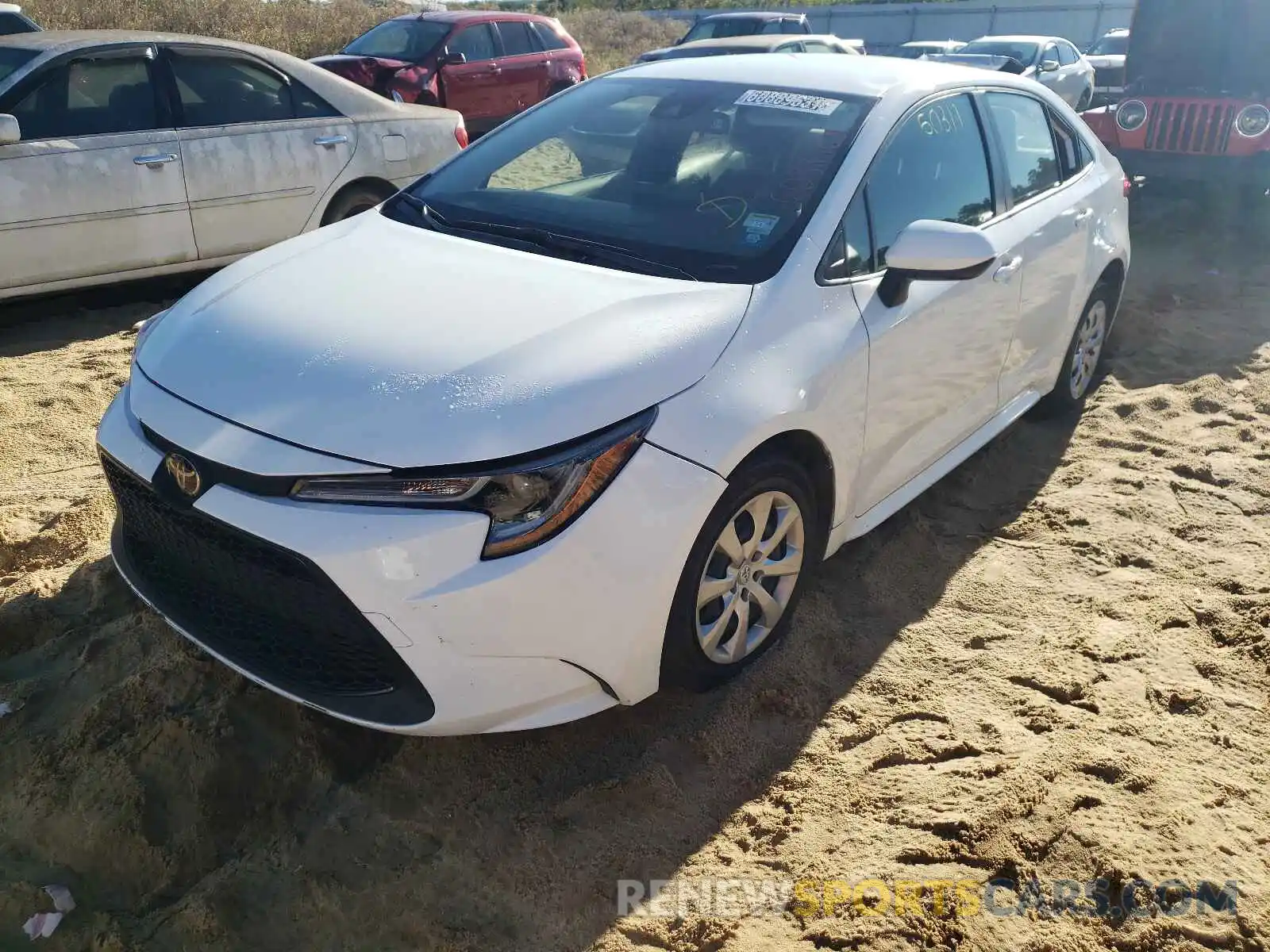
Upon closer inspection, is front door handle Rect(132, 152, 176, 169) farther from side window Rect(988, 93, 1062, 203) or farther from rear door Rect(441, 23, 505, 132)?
rear door Rect(441, 23, 505, 132)

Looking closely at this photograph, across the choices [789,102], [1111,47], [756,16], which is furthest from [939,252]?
[1111,47]

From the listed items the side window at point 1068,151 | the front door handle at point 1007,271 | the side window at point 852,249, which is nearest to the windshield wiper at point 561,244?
the side window at point 852,249

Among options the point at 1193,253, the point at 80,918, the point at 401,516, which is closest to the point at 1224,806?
the point at 401,516

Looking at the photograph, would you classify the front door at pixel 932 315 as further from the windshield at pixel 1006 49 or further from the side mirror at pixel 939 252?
the windshield at pixel 1006 49

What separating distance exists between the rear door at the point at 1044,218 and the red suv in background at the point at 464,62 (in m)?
8.28

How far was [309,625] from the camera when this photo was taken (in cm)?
226

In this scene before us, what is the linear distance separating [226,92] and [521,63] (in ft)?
21.2

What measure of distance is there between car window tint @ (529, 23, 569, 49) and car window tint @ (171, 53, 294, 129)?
22.0ft

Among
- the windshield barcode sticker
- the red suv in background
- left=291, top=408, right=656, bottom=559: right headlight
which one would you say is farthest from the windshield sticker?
the red suv in background

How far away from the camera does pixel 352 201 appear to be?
658 cm

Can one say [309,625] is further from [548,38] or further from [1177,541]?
[548,38]

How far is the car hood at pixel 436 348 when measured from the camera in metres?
2.25

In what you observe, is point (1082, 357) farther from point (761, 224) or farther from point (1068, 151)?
point (761, 224)

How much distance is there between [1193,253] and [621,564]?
792cm
